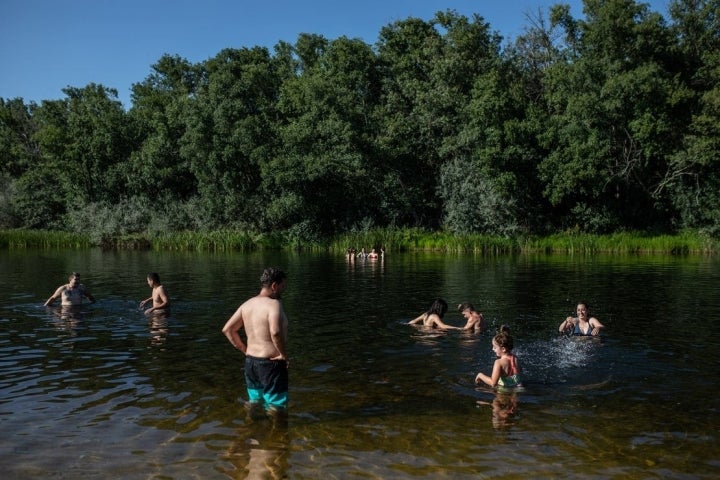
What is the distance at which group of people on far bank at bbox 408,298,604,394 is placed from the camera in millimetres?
11203

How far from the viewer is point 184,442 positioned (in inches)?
339

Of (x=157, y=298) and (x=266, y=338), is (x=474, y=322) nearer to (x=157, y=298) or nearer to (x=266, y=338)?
(x=266, y=338)

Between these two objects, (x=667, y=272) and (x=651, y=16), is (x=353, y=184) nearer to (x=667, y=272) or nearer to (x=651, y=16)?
(x=651, y=16)

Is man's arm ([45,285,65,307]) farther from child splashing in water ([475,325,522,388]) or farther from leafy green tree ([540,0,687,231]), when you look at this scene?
leafy green tree ([540,0,687,231])

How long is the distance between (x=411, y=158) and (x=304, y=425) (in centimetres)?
5601

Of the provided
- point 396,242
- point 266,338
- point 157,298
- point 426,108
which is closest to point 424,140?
point 426,108

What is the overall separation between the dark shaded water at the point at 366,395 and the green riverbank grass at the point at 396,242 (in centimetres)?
2788

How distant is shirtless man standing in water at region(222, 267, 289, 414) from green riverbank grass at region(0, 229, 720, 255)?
43.0 meters

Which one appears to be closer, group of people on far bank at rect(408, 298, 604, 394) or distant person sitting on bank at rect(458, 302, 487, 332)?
group of people on far bank at rect(408, 298, 604, 394)

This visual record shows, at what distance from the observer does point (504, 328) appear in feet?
37.8

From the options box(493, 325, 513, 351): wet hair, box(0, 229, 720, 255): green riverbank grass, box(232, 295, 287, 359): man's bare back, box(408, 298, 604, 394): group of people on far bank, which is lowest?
box(408, 298, 604, 394): group of people on far bank

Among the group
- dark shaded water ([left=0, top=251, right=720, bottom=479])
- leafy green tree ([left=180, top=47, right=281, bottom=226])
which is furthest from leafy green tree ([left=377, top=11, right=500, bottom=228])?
dark shaded water ([left=0, top=251, right=720, bottom=479])

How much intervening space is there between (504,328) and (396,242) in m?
43.7

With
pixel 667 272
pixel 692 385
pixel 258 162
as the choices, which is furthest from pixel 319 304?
pixel 258 162
